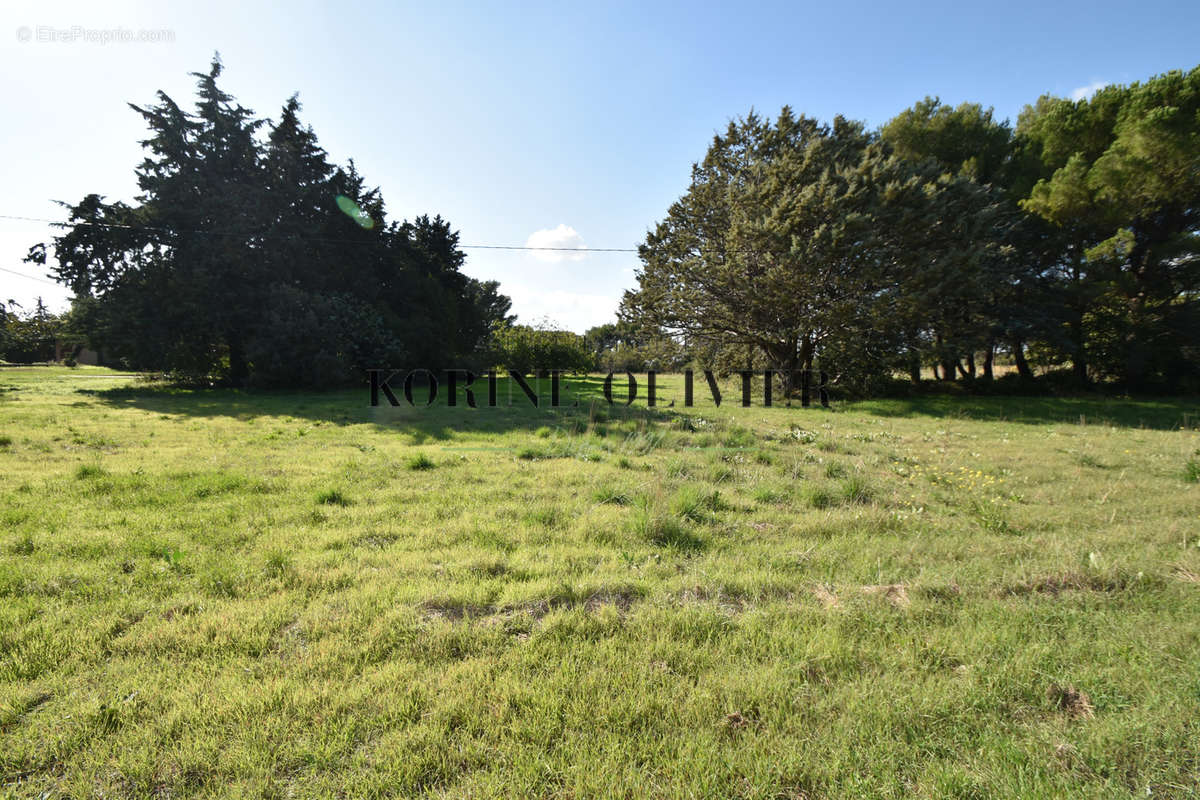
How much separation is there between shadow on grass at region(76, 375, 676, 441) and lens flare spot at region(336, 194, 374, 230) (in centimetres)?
1094

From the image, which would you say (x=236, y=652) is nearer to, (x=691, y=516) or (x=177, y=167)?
(x=691, y=516)

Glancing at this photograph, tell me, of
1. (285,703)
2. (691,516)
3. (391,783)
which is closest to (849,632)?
(691,516)

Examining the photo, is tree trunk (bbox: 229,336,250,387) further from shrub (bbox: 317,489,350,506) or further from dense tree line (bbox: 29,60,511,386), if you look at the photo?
shrub (bbox: 317,489,350,506)

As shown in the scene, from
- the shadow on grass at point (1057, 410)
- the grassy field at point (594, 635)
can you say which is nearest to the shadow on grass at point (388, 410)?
the grassy field at point (594, 635)

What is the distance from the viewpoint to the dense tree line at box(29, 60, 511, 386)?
18.8 m

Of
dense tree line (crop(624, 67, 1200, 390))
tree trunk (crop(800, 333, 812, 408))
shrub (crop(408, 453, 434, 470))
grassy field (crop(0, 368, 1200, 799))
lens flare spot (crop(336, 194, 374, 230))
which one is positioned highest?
lens flare spot (crop(336, 194, 374, 230))

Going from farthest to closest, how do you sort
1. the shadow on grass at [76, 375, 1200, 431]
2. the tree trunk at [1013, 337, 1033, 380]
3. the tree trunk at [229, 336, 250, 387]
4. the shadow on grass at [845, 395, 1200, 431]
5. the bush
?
the bush < the tree trunk at [229, 336, 250, 387] < the tree trunk at [1013, 337, 1033, 380] < the shadow on grass at [845, 395, 1200, 431] < the shadow on grass at [76, 375, 1200, 431]

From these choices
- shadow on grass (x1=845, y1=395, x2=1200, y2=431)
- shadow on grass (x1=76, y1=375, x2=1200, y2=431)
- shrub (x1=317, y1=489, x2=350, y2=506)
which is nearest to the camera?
shrub (x1=317, y1=489, x2=350, y2=506)

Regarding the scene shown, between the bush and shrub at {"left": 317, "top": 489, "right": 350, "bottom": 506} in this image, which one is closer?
shrub at {"left": 317, "top": 489, "right": 350, "bottom": 506}

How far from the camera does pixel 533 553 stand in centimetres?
372

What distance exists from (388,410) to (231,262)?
12876 mm

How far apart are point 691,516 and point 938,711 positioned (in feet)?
8.60

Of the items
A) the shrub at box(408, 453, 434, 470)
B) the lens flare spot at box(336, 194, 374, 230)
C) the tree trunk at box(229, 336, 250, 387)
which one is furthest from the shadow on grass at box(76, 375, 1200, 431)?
the lens flare spot at box(336, 194, 374, 230)

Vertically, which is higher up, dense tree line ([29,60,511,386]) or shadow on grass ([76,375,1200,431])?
dense tree line ([29,60,511,386])
